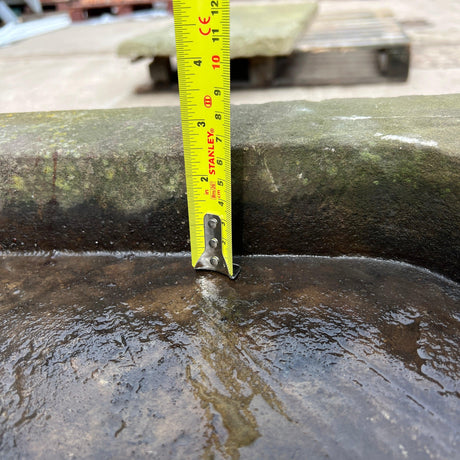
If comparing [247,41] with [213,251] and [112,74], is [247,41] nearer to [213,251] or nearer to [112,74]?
[112,74]

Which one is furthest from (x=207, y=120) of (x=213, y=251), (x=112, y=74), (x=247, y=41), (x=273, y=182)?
(x=112, y=74)

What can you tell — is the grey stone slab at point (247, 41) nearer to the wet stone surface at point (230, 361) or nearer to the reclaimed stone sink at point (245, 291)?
the reclaimed stone sink at point (245, 291)

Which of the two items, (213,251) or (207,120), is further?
(213,251)

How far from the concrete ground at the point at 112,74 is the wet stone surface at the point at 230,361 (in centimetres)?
195

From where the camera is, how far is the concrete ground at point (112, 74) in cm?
336

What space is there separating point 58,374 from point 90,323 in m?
0.23

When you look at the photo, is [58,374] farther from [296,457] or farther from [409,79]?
[409,79]

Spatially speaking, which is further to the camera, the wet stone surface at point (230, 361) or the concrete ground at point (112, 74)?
the concrete ground at point (112, 74)

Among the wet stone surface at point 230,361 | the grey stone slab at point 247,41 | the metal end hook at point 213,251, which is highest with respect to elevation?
the grey stone slab at point 247,41

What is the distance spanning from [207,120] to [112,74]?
3.26 metres

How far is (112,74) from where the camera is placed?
4309mm

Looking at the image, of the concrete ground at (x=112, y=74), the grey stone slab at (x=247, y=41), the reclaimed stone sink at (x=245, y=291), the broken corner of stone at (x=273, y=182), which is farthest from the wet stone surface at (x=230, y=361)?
the grey stone slab at (x=247, y=41)

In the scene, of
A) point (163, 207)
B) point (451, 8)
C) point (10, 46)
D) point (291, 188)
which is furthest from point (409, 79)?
point (10, 46)

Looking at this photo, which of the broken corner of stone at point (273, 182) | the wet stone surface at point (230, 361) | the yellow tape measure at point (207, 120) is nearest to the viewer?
the wet stone surface at point (230, 361)
